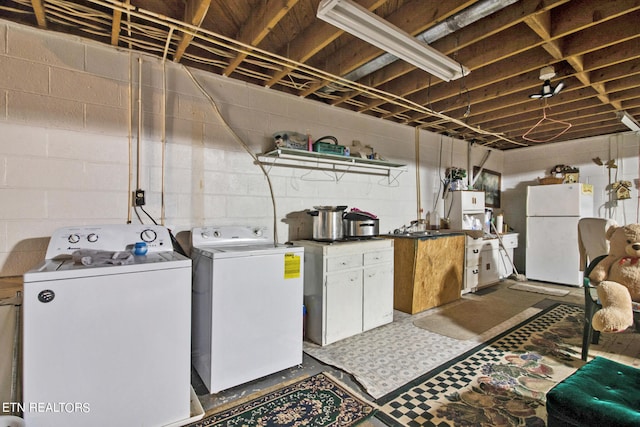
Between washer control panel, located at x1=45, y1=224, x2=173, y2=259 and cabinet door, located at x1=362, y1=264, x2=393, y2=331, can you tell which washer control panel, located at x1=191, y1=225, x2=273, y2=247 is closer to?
washer control panel, located at x1=45, y1=224, x2=173, y2=259

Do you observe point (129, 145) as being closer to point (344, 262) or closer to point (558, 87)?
point (344, 262)

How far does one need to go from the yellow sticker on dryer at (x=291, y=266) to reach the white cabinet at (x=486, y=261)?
9.45 feet

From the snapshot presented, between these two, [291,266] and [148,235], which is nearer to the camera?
[148,235]

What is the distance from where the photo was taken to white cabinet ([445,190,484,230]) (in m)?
4.52

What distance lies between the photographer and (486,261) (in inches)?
176

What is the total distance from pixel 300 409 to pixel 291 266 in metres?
0.88

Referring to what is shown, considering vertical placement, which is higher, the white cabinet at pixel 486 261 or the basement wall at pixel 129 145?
the basement wall at pixel 129 145

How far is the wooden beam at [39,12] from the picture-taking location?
1.74 metres

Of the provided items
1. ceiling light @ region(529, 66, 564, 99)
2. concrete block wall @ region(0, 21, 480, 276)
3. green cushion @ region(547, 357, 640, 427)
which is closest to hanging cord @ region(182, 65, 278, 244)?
concrete block wall @ region(0, 21, 480, 276)

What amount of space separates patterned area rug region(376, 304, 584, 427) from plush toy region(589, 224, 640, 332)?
0.57m

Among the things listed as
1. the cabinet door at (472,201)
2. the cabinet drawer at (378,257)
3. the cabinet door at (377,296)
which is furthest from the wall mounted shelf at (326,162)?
the cabinet door at (472,201)

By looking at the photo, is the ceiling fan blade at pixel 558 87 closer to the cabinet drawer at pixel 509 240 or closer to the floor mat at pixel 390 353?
the floor mat at pixel 390 353

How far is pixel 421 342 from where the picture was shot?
2.64 meters

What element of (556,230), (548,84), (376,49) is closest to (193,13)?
(376,49)
